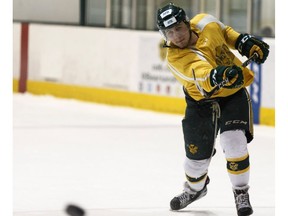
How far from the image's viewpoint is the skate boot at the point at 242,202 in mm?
4312

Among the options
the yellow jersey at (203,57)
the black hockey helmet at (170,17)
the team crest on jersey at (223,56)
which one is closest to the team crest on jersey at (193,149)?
the yellow jersey at (203,57)

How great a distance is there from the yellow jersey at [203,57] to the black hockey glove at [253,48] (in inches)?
2.5

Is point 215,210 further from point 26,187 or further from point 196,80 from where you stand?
point 26,187

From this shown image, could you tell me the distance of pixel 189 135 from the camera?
4.52 m

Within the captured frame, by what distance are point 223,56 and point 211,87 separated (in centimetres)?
32

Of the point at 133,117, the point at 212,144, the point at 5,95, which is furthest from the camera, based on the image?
the point at 133,117

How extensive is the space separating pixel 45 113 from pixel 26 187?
4146mm

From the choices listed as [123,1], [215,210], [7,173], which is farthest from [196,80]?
[123,1]

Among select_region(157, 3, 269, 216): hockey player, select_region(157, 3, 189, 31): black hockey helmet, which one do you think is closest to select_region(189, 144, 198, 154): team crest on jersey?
select_region(157, 3, 269, 216): hockey player

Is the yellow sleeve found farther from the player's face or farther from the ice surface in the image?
the ice surface

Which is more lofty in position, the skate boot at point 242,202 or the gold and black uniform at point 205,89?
the gold and black uniform at point 205,89

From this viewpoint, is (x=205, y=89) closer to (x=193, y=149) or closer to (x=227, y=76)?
(x=227, y=76)

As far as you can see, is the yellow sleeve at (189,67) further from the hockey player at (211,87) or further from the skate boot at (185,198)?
the skate boot at (185,198)

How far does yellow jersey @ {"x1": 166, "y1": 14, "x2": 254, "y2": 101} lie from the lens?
13.8 ft
